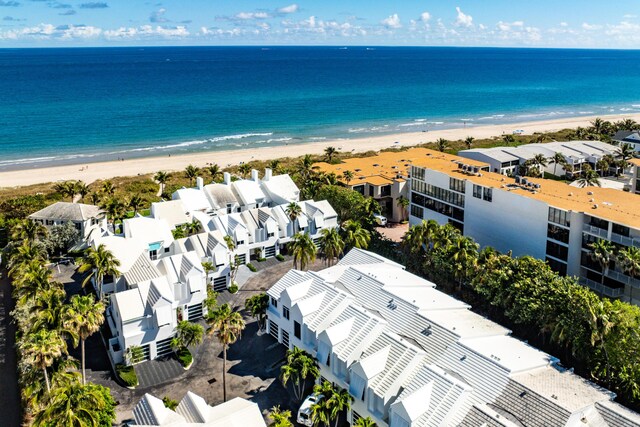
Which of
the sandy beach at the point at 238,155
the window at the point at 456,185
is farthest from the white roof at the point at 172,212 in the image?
the sandy beach at the point at 238,155

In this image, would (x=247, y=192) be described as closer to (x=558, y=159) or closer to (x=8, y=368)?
(x=8, y=368)

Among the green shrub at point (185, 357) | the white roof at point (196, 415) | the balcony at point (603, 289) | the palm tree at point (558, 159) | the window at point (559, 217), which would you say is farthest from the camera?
the palm tree at point (558, 159)

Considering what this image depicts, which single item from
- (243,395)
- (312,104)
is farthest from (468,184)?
(312,104)

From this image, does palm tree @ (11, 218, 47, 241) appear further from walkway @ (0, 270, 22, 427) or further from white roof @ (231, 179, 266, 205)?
white roof @ (231, 179, 266, 205)

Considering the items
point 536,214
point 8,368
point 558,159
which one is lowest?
point 8,368

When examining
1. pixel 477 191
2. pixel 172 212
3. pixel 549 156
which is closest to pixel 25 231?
pixel 172 212

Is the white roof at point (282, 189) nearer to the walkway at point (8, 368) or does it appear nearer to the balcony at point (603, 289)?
the walkway at point (8, 368)

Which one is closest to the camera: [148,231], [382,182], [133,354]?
[133,354]
